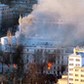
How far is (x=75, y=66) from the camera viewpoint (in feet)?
52.3

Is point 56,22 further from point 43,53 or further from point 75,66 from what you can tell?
point 75,66

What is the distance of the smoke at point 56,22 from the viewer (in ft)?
63.6

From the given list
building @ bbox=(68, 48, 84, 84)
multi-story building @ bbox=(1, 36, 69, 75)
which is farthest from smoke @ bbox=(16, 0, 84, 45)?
building @ bbox=(68, 48, 84, 84)

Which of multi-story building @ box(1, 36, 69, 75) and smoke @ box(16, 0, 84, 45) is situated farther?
smoke @ box(16, 0, 84, 45)

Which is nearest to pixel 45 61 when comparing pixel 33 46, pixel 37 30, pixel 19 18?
pixel 33 46

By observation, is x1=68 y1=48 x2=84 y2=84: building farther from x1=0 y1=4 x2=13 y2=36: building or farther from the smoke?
x1=0 y1=4 x2=13 y2=36: building

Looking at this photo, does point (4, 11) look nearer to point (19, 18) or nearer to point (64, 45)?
point (19, 18)

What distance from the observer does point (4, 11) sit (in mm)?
21625

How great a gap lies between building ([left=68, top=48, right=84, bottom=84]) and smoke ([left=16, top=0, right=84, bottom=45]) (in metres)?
2.45

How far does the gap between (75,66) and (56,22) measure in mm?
4543

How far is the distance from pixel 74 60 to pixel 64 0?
17.2ft

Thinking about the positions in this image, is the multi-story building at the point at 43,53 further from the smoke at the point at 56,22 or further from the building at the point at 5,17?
the building at the point at 5,17

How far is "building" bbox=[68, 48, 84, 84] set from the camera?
15.7 meters

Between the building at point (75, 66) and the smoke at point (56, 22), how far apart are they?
2.45 meters
